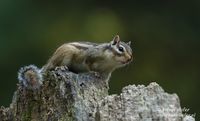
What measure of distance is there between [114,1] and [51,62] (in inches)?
381

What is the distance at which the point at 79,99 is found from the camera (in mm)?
6824

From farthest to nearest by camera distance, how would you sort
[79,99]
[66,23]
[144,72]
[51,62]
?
[66,23] → [144,72] → [51,62] → [79,99]

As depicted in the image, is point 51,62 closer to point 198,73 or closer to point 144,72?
point 144,72

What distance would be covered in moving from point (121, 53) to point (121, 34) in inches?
305

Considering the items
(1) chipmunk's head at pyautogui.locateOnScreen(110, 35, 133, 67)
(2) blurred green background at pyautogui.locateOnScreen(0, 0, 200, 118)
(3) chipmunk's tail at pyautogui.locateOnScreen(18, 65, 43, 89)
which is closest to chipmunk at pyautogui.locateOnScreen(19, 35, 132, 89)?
(1) chipmunk's head at pyautogui.locateOnScreen(110, 35, 133, 67)

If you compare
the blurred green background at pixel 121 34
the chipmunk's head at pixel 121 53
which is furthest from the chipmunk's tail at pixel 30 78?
the blurred green background at pixel 121 34

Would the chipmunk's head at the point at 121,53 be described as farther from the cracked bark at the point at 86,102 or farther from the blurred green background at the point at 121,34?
the blurred green background at the point at 121,34

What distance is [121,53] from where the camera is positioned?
9.25 metres

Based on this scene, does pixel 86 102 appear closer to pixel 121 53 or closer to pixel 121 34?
pixel 121 53

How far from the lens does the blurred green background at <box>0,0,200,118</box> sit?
1645cm

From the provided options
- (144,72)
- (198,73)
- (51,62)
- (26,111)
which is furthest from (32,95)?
(198,73)

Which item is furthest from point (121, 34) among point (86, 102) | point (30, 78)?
point (86, 102)

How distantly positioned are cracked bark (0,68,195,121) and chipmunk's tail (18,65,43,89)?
0.13 ft

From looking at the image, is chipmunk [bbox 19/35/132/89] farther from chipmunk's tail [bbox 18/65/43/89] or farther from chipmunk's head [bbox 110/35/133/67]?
chipmunk's tail [bbox 18/65/43/89]
